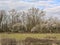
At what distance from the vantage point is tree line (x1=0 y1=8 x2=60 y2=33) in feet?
12.3

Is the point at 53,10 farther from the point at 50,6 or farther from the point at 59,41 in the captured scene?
the point at 59,41

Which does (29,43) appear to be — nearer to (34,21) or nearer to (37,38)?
(37,38)

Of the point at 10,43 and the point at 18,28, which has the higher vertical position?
the point at 18,28

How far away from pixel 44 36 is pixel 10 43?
2.32 feet

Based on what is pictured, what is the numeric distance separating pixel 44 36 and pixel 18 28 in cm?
56

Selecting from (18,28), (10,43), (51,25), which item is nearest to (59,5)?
(51,25)

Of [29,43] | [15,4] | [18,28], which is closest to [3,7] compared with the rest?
[15,4]

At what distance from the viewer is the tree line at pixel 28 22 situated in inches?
147

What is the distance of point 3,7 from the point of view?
377cm

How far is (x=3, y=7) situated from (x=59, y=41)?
4.43ft

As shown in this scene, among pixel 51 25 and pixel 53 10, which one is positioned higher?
pixel 53 10

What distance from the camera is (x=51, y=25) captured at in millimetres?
3744

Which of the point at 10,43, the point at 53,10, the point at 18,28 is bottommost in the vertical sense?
the point at 10,43

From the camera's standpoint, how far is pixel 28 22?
378 cm
